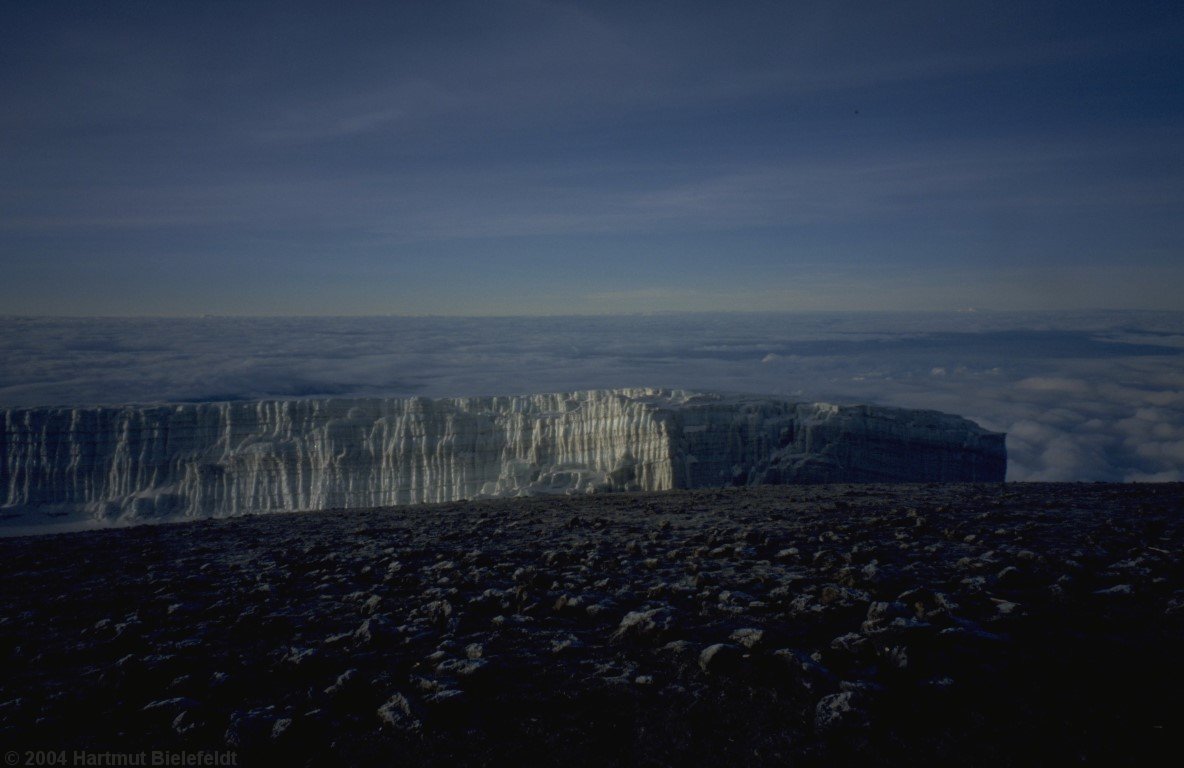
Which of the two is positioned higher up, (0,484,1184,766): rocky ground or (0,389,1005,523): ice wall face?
(0,484,1184,766): rocky ground

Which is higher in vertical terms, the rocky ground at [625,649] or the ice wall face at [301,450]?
the rocky ground at [625,649]

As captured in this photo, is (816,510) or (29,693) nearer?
(29,693)

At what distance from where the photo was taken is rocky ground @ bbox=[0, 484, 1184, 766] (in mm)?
3615

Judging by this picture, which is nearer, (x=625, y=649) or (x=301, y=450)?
(x=625, y=649)

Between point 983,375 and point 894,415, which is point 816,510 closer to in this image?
point 894,415

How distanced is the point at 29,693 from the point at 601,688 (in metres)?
4.29

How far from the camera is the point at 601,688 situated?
13.9 ft

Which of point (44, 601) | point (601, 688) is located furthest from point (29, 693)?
point (601, 688)

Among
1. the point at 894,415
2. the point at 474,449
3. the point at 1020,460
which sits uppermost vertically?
the point at 894,415

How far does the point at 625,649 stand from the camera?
4895 millimetres

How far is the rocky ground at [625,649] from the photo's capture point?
362 cm

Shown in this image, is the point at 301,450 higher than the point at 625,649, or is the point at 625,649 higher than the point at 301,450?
the point at 625,649

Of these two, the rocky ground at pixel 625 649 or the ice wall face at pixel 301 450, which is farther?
the ice wall face at pixel 301 450

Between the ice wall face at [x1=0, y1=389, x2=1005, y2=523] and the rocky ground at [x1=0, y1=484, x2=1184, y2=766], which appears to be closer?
the rocky ground at [x1=0, y1=484, x2=1184, y2=766]
